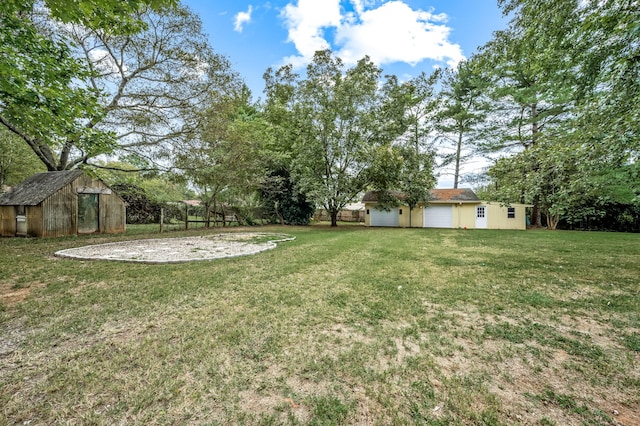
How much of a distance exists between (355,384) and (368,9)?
12.3 meters

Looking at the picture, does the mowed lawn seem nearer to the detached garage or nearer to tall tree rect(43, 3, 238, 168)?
tall tree rect(43, 3, 238, 168)

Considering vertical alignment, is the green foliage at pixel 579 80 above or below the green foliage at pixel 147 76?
below

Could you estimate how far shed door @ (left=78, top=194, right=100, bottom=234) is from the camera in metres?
10.7

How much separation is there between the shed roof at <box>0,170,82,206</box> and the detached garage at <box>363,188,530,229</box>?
16595mm

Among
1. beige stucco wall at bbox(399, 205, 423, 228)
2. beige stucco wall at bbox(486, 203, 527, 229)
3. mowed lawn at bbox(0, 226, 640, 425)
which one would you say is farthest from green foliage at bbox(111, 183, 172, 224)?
beige stucco wall at bbox(486, 203, 527, 229)

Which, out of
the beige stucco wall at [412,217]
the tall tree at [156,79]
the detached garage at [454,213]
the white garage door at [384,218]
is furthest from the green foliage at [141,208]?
the beige stucco wall at [412,217]

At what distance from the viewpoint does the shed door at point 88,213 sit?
1066cm

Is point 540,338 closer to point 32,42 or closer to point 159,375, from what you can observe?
point 159,375

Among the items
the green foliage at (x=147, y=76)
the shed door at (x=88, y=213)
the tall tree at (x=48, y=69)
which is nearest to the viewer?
the tall tree at (x=48, y=69)

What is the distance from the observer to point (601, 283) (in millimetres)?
4484

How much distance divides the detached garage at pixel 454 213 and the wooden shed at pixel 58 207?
15.6m

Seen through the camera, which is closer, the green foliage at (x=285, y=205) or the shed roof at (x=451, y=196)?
the shed roof at (x=451, y=196)

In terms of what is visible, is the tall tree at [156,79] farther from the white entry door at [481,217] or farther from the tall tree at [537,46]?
the white entry door at [481,217]

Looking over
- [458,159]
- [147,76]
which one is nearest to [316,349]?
[147,76]
